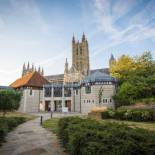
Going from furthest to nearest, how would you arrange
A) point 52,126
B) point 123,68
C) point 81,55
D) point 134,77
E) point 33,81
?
point 81,55, point 33,81, point 123,68, point 134,77, point 52,126

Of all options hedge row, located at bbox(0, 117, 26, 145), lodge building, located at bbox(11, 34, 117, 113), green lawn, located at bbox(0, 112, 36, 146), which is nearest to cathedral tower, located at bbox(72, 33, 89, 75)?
lodge building, located at bbox(11, 34, 117, 113)

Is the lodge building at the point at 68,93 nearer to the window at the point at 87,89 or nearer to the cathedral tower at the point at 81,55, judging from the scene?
the window at the point at 87,89

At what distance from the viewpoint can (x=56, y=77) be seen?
314ft

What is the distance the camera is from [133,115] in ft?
82.0

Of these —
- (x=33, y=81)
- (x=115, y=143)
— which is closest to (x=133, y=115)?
(x=115, y=143)

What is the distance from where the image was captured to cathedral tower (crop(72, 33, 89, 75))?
94.0 meters

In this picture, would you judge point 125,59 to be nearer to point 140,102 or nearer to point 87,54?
point 140,102

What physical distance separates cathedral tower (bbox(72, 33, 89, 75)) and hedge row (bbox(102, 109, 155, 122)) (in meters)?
65.0

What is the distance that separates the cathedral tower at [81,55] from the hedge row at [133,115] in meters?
65.0

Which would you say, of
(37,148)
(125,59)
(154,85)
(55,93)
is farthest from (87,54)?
(37,148)

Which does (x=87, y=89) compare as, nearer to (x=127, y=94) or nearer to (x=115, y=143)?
(x=127, y=94)

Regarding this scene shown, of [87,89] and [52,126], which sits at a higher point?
[87,89]

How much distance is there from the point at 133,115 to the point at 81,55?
72488 mm

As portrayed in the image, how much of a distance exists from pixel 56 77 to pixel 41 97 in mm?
44516
